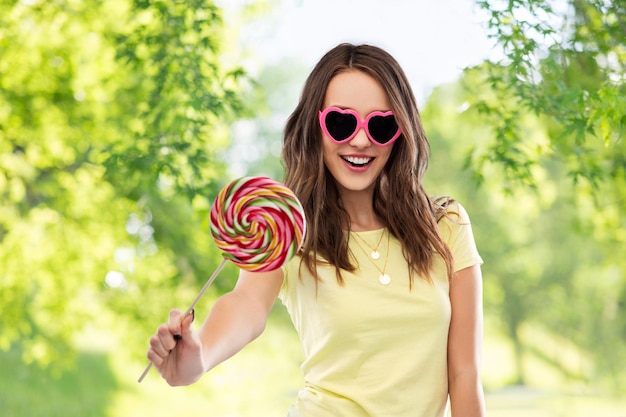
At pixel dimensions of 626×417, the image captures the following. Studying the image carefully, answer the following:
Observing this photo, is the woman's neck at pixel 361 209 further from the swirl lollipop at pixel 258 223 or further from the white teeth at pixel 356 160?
the swirl lollipop at pixel 258 223

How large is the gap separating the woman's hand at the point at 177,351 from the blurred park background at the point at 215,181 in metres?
0.97

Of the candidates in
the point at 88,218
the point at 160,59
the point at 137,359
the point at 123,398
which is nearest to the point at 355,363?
the point at 160,59

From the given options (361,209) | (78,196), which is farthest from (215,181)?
(361,209)

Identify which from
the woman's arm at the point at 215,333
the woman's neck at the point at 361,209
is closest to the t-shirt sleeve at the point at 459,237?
the woman's neck at the point at 361,209

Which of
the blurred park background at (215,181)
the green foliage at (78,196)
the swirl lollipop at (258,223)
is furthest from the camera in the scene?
the green foliage at (78,196)

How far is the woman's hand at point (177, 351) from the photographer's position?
157 centimetres

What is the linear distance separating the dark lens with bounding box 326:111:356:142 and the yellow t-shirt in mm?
286

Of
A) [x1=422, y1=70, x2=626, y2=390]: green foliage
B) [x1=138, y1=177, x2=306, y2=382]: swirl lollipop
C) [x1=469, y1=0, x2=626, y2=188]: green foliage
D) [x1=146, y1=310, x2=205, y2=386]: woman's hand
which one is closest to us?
[x1=146, y1=310, x2=205, y2=386]: woman's hand

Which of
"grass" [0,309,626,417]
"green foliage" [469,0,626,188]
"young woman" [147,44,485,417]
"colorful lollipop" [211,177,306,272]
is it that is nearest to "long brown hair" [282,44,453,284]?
"young woman" [147,44,485,417]

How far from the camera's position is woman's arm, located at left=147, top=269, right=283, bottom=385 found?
1.59m

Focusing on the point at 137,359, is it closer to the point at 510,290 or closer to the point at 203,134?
the point at 203,134

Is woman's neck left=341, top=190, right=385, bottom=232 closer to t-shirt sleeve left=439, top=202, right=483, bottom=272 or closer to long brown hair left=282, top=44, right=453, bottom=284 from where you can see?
long brown hair left=282, top=44, right=453, bottom=284

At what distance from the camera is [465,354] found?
1934mm

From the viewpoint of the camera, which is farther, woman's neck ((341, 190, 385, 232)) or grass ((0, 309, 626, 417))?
grass ((0, 309, 626, 417))
